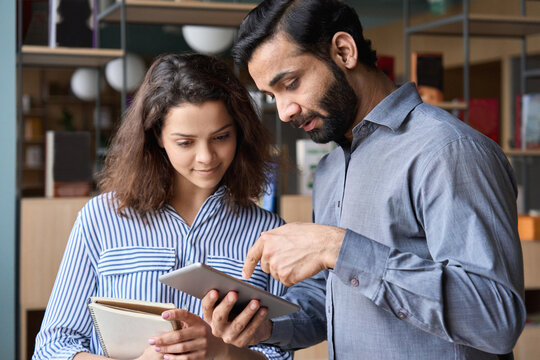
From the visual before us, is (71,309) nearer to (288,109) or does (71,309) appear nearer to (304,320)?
(304,320)

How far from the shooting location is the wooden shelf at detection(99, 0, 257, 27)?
3.12 m

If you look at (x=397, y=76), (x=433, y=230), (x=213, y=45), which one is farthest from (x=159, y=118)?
(x=397, y=76)

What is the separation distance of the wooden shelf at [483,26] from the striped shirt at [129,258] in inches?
106

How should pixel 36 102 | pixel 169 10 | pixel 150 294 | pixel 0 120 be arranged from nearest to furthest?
1. pixel 150 294
2. pixel 0 120
3. pixel 169 10
4. pixel 36 102

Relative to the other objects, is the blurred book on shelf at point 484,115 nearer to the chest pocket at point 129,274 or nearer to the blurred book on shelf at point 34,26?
the blurred book on shelf at point 34,26

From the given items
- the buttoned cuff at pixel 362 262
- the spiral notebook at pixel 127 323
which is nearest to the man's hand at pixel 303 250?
the buttoned cuff at pixel 362 262

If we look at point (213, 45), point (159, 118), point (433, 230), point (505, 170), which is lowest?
point (433, 230)

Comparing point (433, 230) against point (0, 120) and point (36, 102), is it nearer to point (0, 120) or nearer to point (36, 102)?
point (0, 120)

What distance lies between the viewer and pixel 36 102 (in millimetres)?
10500

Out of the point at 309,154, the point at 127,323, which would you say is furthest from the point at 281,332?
the point at 309,154

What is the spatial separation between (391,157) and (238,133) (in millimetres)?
538

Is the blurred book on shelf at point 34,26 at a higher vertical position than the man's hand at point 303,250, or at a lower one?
higher

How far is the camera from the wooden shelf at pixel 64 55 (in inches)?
121

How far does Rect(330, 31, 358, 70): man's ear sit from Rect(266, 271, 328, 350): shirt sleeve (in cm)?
48
